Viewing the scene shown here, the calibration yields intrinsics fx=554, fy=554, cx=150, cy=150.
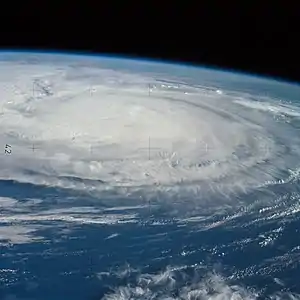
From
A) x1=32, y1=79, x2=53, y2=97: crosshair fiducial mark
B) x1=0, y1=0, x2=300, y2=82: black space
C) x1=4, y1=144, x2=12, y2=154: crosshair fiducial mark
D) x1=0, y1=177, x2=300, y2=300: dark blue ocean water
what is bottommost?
x1=0, y1=177, x2=300, y2=300: dark blue ocean water

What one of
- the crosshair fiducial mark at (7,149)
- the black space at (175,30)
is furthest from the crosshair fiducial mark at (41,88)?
the crosshair fiducial mark at (7,149)

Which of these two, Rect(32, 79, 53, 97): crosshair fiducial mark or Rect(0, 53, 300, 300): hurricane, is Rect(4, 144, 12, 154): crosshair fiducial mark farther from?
Rect(32, 79, 53, 97): crosshair fiducial mark

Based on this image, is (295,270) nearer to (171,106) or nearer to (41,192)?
(41,192)

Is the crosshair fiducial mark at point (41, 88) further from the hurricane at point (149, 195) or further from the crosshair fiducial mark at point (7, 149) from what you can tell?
the crosshair fiducial mark at point (7, 149)

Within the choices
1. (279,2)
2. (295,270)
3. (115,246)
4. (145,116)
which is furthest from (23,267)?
(279,2)

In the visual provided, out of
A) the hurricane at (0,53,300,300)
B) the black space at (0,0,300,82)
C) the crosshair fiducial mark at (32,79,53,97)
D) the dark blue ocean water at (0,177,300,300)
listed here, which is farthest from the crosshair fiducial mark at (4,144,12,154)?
the black space at (0,0,300,82)

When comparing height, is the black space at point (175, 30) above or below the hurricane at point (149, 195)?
above
